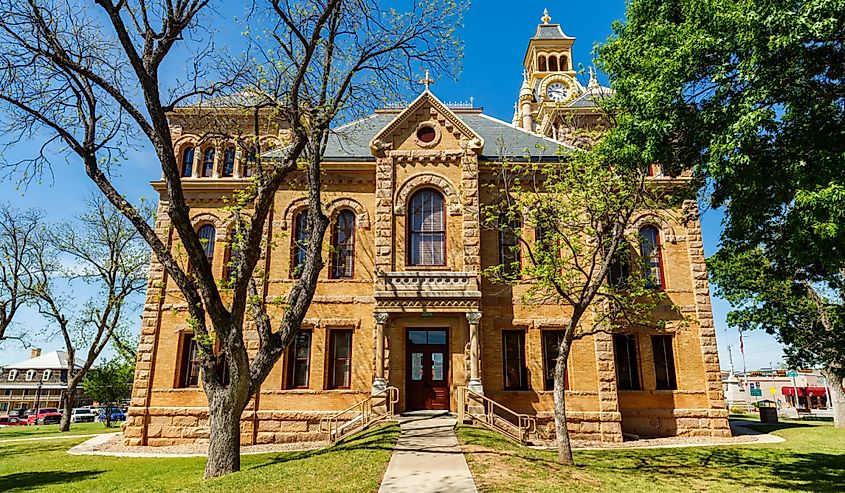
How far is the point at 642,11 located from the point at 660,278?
11.8 metres

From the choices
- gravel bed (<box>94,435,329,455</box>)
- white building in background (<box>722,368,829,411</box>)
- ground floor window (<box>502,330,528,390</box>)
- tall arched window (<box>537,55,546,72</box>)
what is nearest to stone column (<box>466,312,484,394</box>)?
ground floor window (<box>502,330,528,390</box>)

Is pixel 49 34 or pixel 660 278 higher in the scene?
pixel 49 34

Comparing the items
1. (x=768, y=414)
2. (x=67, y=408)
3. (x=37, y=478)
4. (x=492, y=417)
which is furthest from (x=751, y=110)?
(x=67, y=408)

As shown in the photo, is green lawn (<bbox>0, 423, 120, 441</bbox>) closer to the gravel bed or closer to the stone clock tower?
the gravel bed

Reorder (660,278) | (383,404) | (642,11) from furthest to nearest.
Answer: (660,278) → (383,404) → (642,11)

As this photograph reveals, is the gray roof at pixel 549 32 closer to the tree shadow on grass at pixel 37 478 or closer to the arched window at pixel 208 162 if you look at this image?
the arched window at pixel 208 162

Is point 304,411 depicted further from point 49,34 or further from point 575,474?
point 49,34

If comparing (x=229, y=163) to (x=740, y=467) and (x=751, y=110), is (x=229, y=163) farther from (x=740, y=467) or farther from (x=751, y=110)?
(x=740, y=467)

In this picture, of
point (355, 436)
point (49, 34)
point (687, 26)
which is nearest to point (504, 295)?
point (355, 436)

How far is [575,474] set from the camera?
1102 cm

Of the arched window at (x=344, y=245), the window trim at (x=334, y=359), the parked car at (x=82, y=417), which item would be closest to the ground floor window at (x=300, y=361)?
the window trim at (x=334, y=359)

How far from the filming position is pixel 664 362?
760 inches

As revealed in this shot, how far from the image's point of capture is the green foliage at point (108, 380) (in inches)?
1603

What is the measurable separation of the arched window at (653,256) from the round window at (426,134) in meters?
9.48
